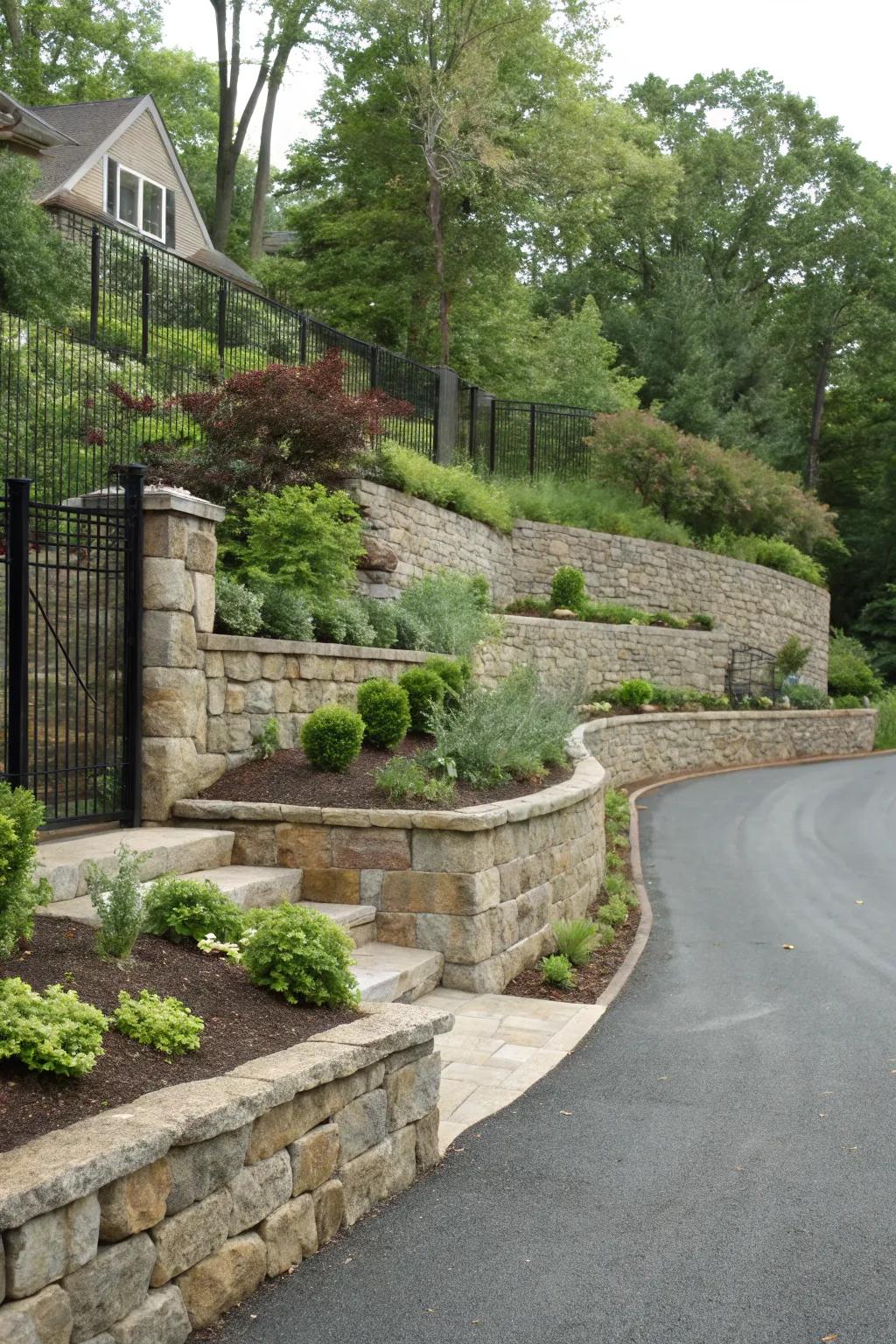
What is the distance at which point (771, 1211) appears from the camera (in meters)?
4.26

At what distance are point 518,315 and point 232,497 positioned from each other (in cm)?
1836

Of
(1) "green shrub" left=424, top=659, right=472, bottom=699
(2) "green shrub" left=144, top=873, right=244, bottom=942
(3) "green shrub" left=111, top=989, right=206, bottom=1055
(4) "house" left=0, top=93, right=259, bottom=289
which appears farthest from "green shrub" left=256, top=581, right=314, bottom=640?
(4) "house" left=0, top=93, right=259, bottom=289

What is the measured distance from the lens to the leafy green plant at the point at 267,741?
842cm

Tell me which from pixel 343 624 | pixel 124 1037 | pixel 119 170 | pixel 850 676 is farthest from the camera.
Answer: pixel 850 676

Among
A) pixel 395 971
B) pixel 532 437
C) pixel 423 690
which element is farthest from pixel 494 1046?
pixel 532 437

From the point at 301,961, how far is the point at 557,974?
9.70 feet

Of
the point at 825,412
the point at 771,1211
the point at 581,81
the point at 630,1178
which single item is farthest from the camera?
the point at 825,412

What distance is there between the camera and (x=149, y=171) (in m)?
26.6

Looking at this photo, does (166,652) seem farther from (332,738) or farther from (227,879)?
(227,879)

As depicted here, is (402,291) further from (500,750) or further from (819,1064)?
(819,1064)

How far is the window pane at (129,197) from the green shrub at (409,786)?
21996mm

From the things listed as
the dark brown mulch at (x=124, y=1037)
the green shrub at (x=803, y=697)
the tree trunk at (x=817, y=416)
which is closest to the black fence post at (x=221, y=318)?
the dark brown mulch at (x=124, y=1037)

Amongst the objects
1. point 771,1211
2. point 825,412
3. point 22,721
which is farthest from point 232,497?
point 825,412

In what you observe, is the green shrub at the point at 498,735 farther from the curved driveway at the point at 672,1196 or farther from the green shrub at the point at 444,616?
the curved driveway at the point at 672,1196
